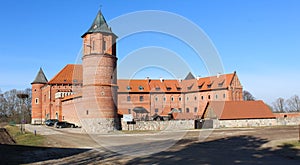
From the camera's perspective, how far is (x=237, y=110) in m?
43.1

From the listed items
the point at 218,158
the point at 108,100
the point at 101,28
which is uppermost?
the point at 101,28

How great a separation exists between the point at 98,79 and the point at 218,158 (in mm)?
21472

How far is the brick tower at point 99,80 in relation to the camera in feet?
106

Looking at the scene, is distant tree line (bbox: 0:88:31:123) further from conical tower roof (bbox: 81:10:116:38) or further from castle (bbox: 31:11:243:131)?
conical tower roof (bbox: 81:10:116:38)

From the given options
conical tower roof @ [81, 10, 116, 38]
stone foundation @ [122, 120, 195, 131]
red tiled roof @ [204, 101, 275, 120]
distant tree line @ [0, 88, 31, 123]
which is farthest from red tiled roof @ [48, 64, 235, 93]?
distant tree line @ [0, 88, 31, 123]

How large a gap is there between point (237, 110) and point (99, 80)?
21175 millimetres

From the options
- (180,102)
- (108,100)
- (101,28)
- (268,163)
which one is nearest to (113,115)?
(108,100)

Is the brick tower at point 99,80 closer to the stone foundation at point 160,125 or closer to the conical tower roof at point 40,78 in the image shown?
the stone foundation at point 160,125

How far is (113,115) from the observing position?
33.4 metres

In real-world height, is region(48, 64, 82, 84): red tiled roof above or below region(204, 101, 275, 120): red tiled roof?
above

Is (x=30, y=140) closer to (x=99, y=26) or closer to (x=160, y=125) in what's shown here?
(x=99, y=26)

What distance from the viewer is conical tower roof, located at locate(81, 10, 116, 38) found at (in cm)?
3400

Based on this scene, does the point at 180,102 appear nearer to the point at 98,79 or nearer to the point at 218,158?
the point at 98,79

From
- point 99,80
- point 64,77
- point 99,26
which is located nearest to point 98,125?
point 99,80
